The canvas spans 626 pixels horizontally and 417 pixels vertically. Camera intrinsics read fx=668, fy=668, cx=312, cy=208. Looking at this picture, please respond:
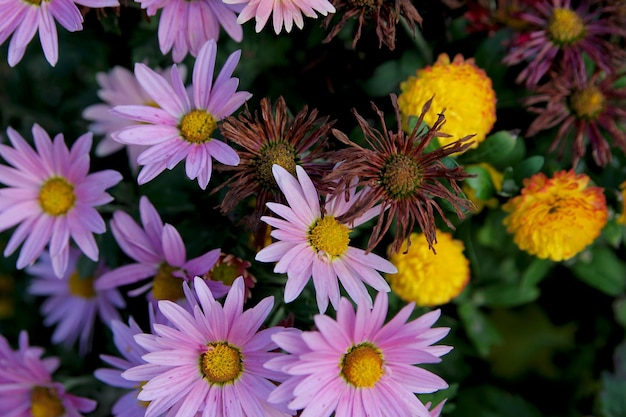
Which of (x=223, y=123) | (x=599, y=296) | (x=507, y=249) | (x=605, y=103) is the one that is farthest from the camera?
(x=599, y=296)

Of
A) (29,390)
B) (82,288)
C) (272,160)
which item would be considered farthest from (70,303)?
(272,160)

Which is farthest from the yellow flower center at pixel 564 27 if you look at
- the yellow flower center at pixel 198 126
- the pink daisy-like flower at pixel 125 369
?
the pink daisy-like flower at pixel 125 369

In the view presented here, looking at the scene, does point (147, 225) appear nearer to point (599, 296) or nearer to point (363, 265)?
point (363, 265)

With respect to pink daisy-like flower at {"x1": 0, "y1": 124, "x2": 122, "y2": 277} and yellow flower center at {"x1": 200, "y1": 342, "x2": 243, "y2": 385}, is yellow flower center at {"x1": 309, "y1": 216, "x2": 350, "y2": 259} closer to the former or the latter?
yellow flower center at {"x1": 200, "y1": 342, "x2": 243, "y2": 385}

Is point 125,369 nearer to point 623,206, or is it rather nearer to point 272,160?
point 272,160

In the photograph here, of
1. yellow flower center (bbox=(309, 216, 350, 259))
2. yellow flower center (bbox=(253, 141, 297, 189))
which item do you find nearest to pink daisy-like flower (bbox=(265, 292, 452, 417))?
yellow flower center (bbox=(309, 216, 350, 259))

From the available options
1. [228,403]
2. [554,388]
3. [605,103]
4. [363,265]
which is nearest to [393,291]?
[363,265]

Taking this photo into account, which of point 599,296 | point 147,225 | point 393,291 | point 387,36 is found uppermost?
point 387,36

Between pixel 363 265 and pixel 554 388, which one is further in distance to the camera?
pixel 554 388

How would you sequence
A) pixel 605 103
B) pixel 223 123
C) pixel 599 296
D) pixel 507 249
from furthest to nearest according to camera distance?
pixel 599 296 → pixel 507 249 → pixel 605 103 → pixel 223 123
